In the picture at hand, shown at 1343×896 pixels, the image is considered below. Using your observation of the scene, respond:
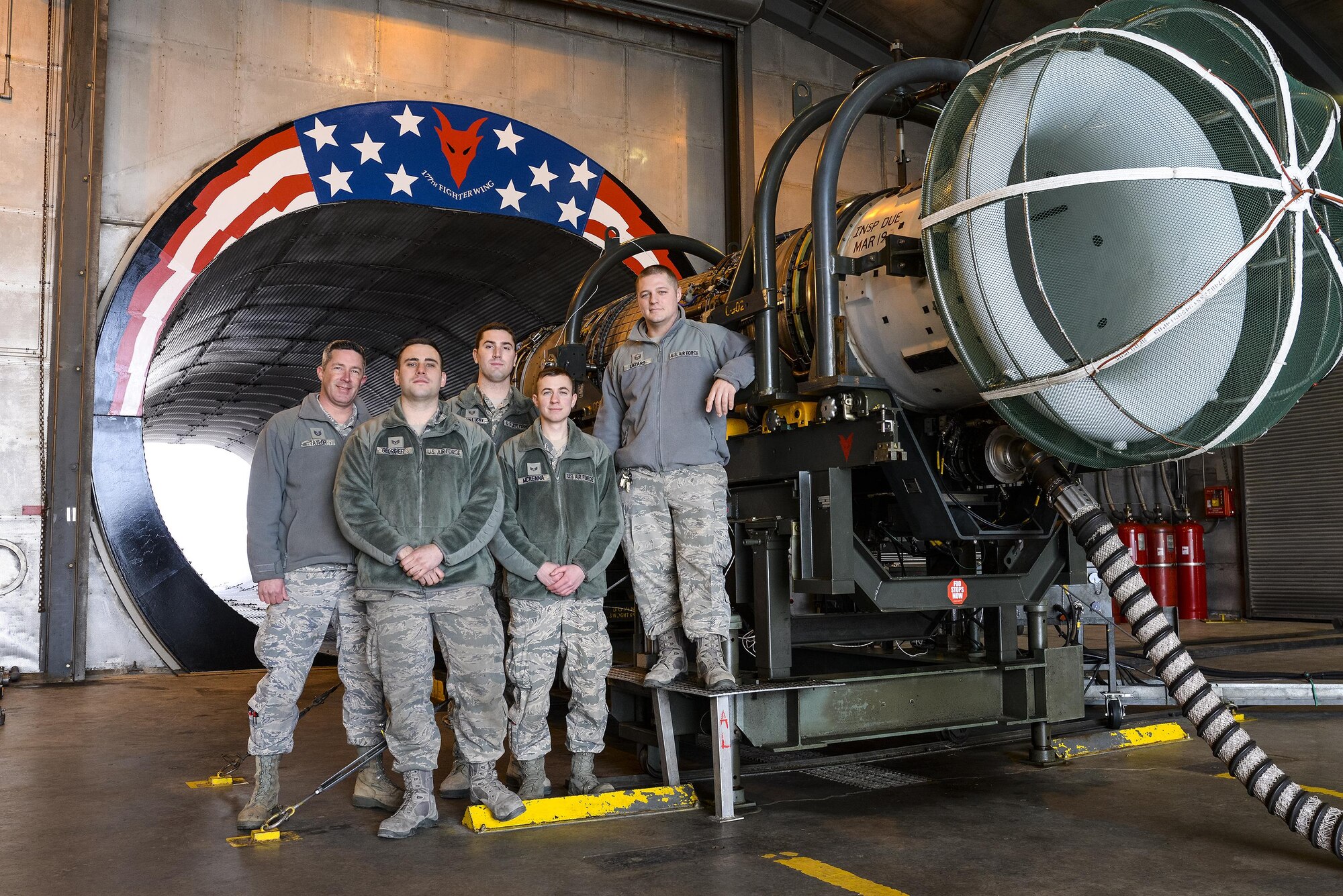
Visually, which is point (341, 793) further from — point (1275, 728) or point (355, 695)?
point (1275, 728)

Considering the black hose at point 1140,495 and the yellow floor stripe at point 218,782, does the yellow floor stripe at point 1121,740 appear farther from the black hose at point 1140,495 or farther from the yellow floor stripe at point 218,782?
the black hose at point 1140,495

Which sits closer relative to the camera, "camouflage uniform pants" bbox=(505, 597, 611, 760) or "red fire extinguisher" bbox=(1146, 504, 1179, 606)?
"camouflage uniform pants" bbox=(505, 597, 611, 760)

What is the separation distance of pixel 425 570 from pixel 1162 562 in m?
10.8

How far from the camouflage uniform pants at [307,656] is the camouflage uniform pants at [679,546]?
1.10 metres

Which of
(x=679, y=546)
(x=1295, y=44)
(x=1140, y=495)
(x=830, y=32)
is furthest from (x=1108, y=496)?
(x=679, y=546)

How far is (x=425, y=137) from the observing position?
9.45m

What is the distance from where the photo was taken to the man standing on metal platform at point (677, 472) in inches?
164

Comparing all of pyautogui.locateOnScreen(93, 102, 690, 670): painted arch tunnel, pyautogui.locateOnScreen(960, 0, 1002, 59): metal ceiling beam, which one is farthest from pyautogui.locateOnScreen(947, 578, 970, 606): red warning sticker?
pyautogui.locateOnScreen(960, 0, 1002, 59): metal ceiling beam

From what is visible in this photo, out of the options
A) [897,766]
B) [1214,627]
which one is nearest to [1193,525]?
[1214,627]

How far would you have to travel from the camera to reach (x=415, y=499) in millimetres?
3818

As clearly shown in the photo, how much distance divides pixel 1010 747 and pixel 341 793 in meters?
3.13

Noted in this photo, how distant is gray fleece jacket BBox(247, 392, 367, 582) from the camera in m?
4.00

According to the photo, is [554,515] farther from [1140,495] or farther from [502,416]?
[1140,495]

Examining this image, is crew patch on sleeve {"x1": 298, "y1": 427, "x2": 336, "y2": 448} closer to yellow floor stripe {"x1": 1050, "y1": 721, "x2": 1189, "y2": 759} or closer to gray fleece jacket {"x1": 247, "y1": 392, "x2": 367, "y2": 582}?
gray fleece jacket {"x1": 247, "y1": 392, "x2": 367, "y2": 582}
